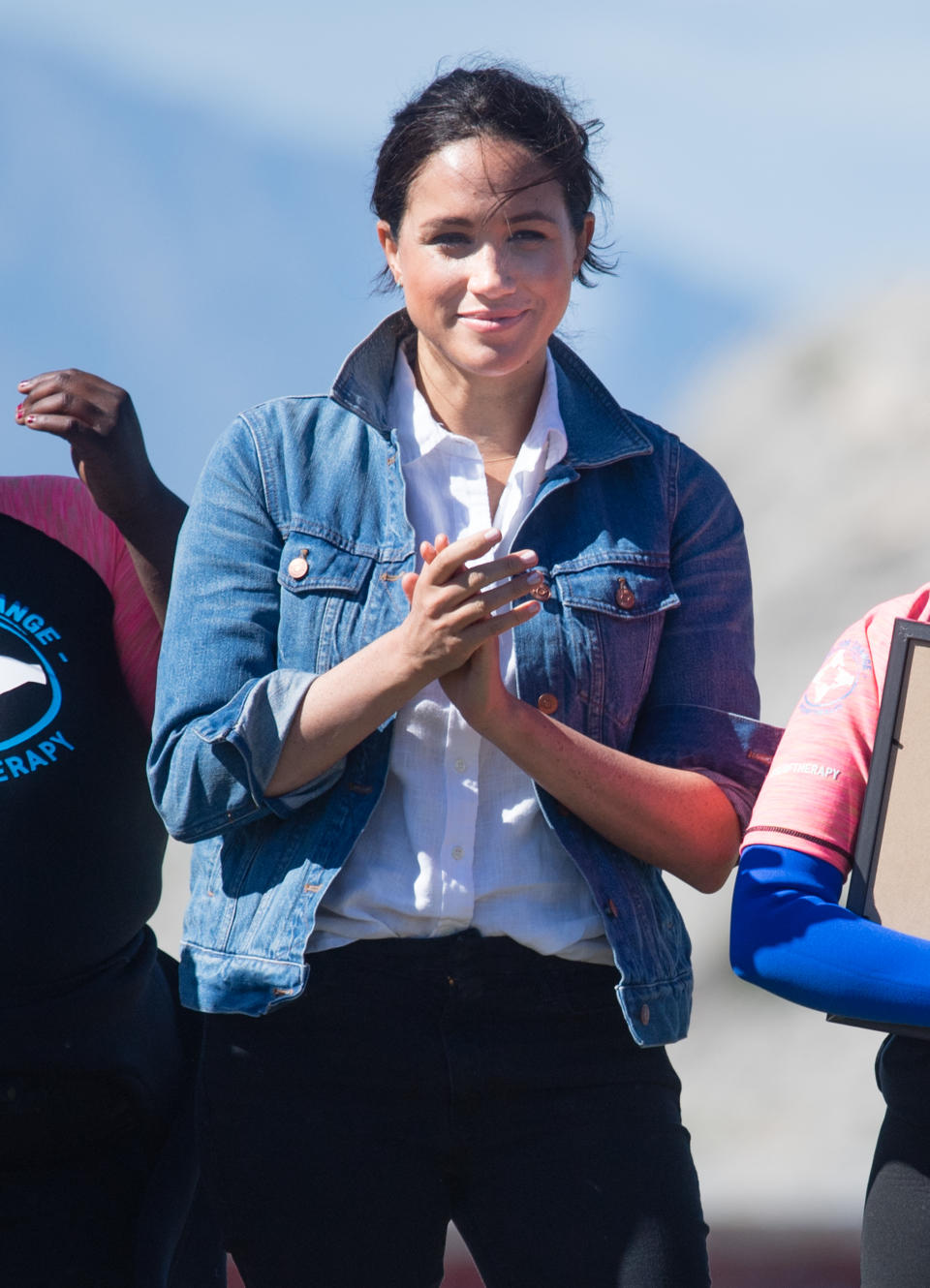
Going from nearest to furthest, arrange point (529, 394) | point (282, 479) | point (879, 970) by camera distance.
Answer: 1. point (879, 970)
2. point (282, 479)
3. point (529, 394)

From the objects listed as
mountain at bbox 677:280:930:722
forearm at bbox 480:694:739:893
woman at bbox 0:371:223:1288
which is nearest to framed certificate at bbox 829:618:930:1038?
forearm at bbox 480:694:739:893

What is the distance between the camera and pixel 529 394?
217 cm

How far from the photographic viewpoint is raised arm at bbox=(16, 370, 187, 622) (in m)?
2.24

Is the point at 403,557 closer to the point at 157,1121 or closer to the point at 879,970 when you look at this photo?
the point at 879,970

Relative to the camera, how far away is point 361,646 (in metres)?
1.96

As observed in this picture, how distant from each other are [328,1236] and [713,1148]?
6.41 meters

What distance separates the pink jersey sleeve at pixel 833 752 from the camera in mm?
1779

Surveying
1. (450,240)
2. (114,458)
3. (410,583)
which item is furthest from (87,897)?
(450,240)

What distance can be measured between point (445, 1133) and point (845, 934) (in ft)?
1.66

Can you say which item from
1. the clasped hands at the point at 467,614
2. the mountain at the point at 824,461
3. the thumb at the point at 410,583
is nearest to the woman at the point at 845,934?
the clasped hands at the point at 467,614

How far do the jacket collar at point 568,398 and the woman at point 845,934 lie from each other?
44 centimetres

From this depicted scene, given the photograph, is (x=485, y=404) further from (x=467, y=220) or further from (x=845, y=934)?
(x=845, y=934)

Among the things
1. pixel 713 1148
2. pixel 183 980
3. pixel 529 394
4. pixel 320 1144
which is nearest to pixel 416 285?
pixel 529 394

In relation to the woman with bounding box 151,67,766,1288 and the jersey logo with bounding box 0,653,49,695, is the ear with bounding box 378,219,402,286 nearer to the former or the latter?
the woman with bounding box 151,67,766,1288
